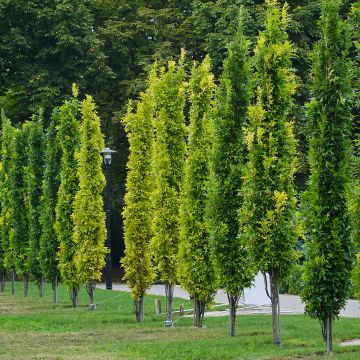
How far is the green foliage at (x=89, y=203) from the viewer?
2398 centimetres

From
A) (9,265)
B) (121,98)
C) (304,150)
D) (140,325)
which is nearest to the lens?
(140,325)

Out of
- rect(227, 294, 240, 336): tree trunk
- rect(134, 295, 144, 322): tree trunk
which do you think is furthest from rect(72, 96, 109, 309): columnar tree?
rect(227, 294, 240, 336): tree trunk

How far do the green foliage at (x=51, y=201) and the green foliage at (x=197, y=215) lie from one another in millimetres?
7964

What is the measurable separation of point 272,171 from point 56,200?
1202 centimetres

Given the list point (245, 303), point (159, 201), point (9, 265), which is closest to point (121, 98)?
point (9, 265)

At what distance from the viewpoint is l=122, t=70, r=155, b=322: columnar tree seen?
21.3 m

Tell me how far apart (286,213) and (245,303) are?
33.6 ft

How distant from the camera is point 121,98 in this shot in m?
41.1

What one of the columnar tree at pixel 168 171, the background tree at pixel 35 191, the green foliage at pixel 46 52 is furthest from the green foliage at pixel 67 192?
the green foliage at pixel 46 52

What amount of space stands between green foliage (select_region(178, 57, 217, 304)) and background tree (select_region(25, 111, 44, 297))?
32.0 feet

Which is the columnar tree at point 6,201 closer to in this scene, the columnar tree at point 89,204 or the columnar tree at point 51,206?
the columnar tree at point 51,206

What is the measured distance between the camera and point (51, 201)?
26.8 metres

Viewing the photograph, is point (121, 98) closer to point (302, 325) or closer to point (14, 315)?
point (14, 315)

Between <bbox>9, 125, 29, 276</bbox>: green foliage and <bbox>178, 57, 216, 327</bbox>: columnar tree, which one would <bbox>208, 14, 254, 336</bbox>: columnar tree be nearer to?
<bbox>178, 57, 216, 327</bbox>: columnar tree
